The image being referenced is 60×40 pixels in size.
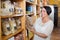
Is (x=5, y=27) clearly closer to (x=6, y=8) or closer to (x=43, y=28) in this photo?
(x=6, y=8)

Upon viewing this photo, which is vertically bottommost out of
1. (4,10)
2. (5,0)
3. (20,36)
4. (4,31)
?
(20,36)

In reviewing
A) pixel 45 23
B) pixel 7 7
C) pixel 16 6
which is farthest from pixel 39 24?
pixel 7 7

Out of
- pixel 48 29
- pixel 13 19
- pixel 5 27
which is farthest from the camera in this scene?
pixel 48 29

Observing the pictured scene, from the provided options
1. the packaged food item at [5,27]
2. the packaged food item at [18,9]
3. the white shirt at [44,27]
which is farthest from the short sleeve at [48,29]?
the packaged food item at [5,27]

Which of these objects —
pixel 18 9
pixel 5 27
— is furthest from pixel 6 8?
pixel 18 9

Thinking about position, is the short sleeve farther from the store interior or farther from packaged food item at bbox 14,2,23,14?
packaged food item at bbox 14,2,23,14

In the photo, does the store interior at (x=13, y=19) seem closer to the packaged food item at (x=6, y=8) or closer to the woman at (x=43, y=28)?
the packaged food item at (x=6, y=8)

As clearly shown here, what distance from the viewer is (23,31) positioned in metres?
2.48

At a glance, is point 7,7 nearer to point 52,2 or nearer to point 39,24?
point 39,24

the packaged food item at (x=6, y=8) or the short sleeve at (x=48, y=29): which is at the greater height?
the packaged food item at (x=6, y=8)

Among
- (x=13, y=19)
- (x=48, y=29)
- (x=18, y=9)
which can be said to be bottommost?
(x=48, y=29)

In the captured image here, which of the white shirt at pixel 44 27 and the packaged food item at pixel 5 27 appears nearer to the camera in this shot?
the packaged food item at pixel 5 27

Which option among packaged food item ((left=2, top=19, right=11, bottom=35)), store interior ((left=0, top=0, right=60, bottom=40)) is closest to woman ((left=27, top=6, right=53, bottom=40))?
store interior ((left=0, top=0, right=60, bottom=40))

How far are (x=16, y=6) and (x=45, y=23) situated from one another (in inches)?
23.1
